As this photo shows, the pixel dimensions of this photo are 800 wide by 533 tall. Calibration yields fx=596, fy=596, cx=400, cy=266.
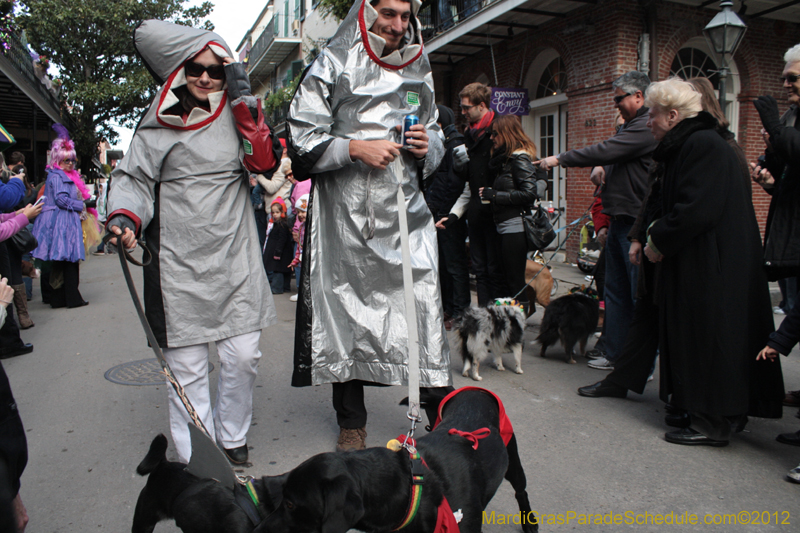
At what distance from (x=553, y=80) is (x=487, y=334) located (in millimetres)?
9903

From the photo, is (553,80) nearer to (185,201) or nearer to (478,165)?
(478,165)

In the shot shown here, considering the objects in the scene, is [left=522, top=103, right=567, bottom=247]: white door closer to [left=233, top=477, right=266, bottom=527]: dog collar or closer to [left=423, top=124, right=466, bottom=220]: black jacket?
[left=423, top=124, right=466, bottom=220]: black jacket

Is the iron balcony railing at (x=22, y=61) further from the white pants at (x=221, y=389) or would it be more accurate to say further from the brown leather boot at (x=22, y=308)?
the white pants at (x=221, y=389)

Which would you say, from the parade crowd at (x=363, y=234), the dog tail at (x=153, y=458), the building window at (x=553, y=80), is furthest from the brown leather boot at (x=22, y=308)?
the building window at (x=553, y=80)

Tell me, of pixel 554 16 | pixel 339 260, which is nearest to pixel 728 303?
pixel 339 260

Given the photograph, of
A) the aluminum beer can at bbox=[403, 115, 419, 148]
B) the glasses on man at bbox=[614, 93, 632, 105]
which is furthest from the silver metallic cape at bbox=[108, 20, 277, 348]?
the glasses on man at bbox=[614, 93, 632, 105]

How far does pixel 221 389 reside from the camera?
3.03 meters

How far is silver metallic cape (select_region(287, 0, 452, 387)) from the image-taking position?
3023mm

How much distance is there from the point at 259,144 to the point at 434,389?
1.50 meters

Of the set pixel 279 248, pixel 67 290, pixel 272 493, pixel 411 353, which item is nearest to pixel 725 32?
pixel 279 248

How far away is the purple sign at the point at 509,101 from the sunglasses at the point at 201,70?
Result: 1006 centimetres

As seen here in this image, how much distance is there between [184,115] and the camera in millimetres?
2943

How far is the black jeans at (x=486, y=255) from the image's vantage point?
228 inches

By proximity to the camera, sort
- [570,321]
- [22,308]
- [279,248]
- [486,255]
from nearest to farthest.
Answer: [570,321]
[486,255]
[22,308]
[279,248]
